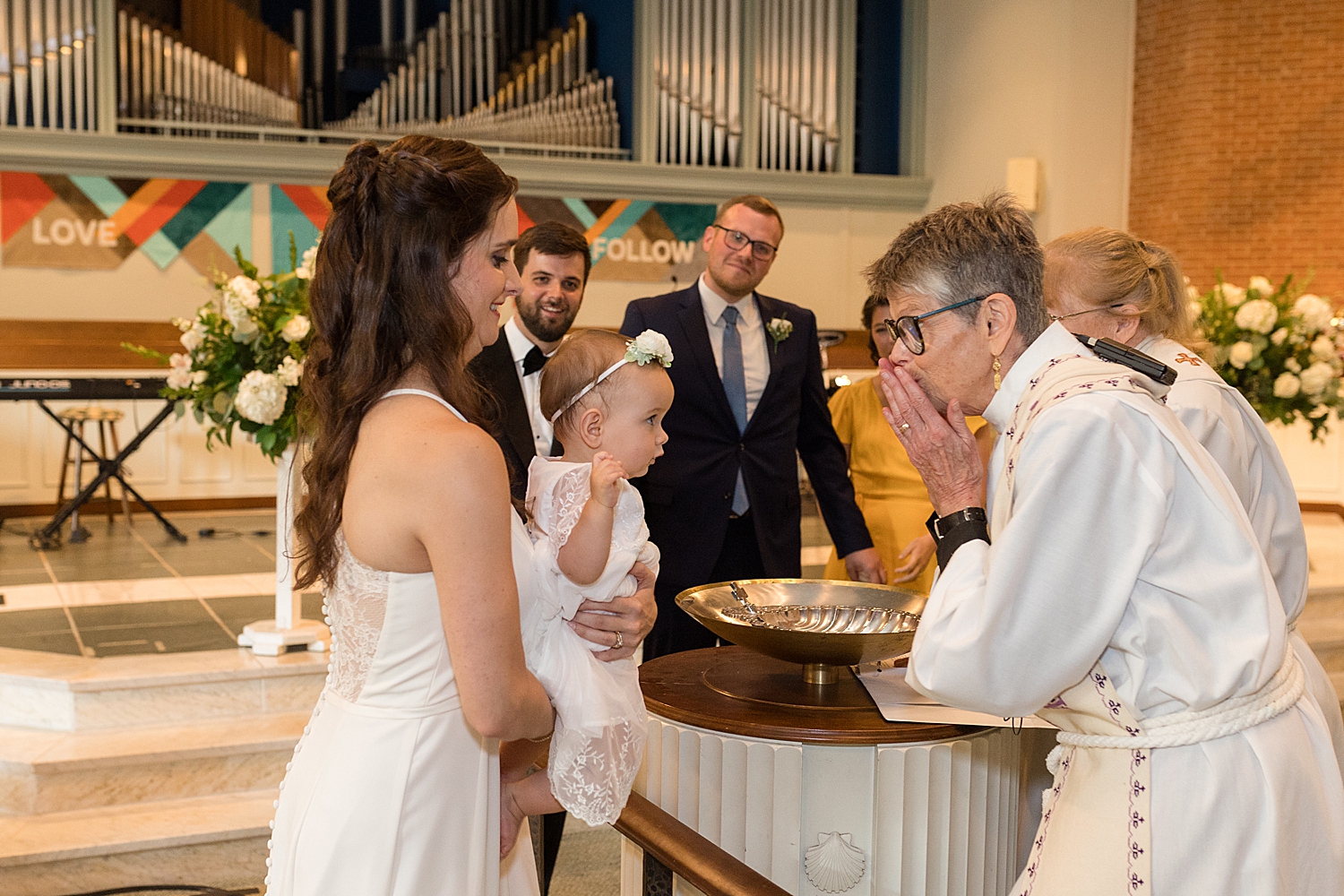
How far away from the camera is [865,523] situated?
3787mm

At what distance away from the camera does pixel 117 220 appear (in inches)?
330

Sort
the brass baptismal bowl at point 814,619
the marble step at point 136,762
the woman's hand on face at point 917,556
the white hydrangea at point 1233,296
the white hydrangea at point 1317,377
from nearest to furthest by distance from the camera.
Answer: the brass baptismal bowl at point 814,619, the woman's hand on face at point 917,556, the marble step at point 136,762, the white hydrangea at point 1317,377, the white hydrangea at point 1233,296

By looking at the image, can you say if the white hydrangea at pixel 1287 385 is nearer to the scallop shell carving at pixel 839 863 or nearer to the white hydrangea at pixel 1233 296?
the white hydrangea at pixel 1233 296

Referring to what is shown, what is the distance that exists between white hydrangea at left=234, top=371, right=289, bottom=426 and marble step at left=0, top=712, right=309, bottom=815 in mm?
1068

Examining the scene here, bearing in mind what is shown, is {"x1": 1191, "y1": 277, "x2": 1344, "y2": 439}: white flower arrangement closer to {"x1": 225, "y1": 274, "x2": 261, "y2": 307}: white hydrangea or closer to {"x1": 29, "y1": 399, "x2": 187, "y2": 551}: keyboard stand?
{"x1": 225, "y1": 274, "x2": 261, "y2": 307}: white hydrangea

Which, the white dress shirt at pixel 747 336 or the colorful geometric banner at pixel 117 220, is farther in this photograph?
the colorful geometric banner at pixel 117 220

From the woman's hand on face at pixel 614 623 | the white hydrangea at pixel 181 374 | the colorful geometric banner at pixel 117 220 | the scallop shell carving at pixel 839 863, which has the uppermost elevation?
the colorful geometric banner at pixel 117 220

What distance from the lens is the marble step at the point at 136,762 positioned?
→ 3811 mm

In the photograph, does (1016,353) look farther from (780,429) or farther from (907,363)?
(780,429)

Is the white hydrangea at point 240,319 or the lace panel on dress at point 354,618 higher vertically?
the white hydrangea at point 240,319

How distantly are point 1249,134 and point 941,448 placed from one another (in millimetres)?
8365

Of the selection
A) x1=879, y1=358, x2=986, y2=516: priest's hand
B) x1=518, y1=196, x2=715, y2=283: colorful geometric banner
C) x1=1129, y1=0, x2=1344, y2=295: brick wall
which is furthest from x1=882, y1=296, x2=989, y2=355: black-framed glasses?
x1=1129, y1=0, x2=1344, y2=295: brick wall

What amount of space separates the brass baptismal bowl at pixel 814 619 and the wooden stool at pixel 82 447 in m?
5.70

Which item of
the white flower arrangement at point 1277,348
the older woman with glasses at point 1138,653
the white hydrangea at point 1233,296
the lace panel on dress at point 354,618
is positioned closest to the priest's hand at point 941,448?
the older woman with glasses at point 1138,653
